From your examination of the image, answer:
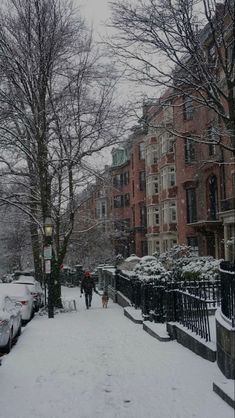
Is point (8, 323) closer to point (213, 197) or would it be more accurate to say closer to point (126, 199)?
point (213, 197)

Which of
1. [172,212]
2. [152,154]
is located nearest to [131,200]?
[152,154]

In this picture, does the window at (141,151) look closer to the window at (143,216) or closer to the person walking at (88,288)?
the window at (143,216)

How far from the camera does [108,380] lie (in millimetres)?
8258

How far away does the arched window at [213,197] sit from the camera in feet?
115

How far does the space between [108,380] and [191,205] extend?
30.8 meters

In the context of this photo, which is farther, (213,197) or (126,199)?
(126,199)

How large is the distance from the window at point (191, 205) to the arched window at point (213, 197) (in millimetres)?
2176

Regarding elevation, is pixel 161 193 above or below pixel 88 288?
above

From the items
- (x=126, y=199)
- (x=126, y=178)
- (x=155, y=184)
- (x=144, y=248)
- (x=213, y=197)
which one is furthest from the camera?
(x=126, y=178)

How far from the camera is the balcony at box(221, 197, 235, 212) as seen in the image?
99.0 feet

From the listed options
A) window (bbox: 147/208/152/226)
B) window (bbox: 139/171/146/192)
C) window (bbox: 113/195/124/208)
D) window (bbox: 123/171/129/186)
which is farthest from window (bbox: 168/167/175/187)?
window (bbox: 113/195/124/208)

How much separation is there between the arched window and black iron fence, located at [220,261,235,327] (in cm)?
2763

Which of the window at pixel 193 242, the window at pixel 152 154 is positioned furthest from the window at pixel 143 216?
the window at pixel 193 242

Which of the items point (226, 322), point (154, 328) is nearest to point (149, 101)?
point (154, 328)
